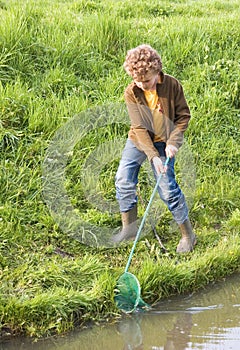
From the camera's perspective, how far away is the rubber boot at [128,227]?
5.60m

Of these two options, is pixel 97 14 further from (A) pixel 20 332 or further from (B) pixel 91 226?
(A) pixel 20 332

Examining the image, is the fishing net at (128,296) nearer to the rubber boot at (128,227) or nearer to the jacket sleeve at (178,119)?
the rubber boot at (128,227)

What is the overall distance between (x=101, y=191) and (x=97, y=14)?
293cm

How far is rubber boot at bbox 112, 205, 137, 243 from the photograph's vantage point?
18.4 ft

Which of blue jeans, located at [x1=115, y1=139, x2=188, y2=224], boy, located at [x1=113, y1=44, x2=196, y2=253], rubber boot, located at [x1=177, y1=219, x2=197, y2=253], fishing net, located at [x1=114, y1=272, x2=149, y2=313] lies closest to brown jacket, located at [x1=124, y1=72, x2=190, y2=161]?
boy, located at [x1=113, y1=44, x2=196, y2=253]

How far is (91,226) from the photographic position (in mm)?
Result: 5613

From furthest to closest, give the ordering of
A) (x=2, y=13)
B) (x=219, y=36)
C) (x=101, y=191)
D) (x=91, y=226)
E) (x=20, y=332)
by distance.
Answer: (x=219, y=36)
(x=2, y=13)
(x=101, y=191)
(x=91, y=226)
(x=20, y=332)

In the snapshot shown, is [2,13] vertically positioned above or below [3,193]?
above

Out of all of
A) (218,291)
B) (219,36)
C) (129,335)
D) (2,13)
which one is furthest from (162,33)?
(129,335)

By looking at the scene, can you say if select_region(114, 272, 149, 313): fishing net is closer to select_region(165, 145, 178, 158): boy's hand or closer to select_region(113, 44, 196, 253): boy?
select_region(113, 44, 196, 253): boy

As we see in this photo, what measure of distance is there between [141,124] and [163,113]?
0.19m

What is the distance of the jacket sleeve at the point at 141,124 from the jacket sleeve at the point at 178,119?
162mm

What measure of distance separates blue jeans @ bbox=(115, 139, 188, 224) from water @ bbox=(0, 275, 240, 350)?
0.78m

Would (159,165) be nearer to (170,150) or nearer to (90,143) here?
(170,150)
